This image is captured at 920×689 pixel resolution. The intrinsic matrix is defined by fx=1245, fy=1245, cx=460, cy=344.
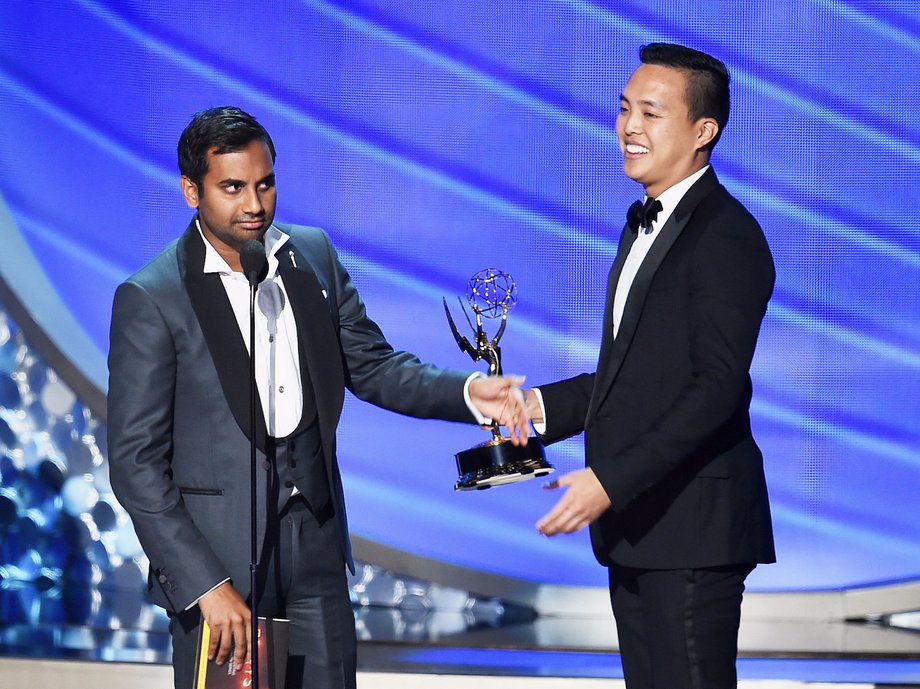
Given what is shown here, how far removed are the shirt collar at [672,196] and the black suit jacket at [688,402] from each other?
0.02 metres

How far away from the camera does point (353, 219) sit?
14.2 feet

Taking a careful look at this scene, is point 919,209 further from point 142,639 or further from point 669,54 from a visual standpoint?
point 142,639

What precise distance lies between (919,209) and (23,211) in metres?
3.14

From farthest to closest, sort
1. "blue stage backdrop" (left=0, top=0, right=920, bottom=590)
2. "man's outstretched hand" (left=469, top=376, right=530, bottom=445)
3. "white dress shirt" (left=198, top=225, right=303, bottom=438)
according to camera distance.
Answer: "blue stage backdrop" (left=0, top=0, right=920, bottom=590)
"man's outstretched hand" (left=469, top=376, right=530, bottom=445)
"white dress shirt" (left=198, top=225, right=303, bottom=438)

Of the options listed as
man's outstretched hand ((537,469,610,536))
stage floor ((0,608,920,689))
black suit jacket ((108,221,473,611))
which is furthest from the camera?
stage floor ((0,608,920,689))

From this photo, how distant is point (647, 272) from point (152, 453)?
930mm

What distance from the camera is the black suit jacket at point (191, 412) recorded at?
2.17 metres

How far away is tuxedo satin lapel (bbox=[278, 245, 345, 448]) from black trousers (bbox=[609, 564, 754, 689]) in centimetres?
63

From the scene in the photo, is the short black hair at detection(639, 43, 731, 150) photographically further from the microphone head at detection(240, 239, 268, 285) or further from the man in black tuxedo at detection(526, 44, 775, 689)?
the microphone head at detection(240, 239, 268, 285)

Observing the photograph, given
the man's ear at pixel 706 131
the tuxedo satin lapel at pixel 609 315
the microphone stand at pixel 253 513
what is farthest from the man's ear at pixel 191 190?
the man's ear at pixel 706 131

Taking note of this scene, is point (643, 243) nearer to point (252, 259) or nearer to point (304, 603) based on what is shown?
point (252, 259)

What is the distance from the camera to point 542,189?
167 inches

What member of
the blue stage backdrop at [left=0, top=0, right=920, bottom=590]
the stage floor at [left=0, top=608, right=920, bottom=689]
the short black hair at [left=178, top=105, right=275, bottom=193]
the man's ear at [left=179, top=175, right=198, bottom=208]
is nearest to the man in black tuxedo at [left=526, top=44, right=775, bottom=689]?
the short black hair at [left=178, top=105, right=275, bottom=193]

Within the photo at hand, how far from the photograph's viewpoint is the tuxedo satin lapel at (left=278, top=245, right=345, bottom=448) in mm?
2283
